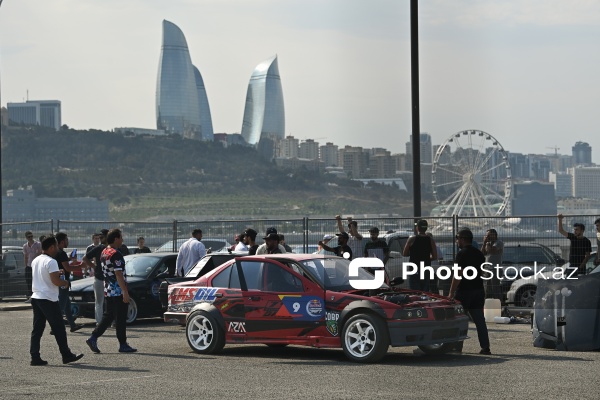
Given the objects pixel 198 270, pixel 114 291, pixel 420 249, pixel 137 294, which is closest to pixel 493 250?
pixel 420 249

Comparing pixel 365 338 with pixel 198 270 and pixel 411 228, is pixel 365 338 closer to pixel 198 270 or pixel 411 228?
pixel 198 270

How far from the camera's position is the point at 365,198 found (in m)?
194

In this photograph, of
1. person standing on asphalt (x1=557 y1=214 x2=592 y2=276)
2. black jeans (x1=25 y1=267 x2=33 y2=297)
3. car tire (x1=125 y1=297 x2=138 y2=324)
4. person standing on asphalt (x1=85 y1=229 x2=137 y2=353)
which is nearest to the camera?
person standing on asphalt (x1=85 y1=229 x2=137 y2=353)

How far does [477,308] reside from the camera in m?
14.8

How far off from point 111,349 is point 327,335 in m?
3.72

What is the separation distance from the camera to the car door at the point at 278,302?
14.1 meters

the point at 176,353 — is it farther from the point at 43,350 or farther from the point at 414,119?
the point at 414,119

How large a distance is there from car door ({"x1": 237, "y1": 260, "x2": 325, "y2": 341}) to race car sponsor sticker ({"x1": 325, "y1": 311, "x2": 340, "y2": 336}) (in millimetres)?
87

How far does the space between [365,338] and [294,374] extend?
4.39 ft

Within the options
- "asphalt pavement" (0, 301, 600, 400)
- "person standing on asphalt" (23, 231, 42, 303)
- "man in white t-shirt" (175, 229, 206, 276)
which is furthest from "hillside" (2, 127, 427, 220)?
"asphalt pavement" (0, 301, 600, 400)

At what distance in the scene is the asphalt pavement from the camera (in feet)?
36.4

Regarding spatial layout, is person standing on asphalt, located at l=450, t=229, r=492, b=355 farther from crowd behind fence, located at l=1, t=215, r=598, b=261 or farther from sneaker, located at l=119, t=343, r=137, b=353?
crowd behind fence, located at l=1, t=215, r=598, b=261

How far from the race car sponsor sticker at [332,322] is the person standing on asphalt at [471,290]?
185 centimetres

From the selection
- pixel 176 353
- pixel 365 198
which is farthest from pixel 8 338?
pixel 365 198
